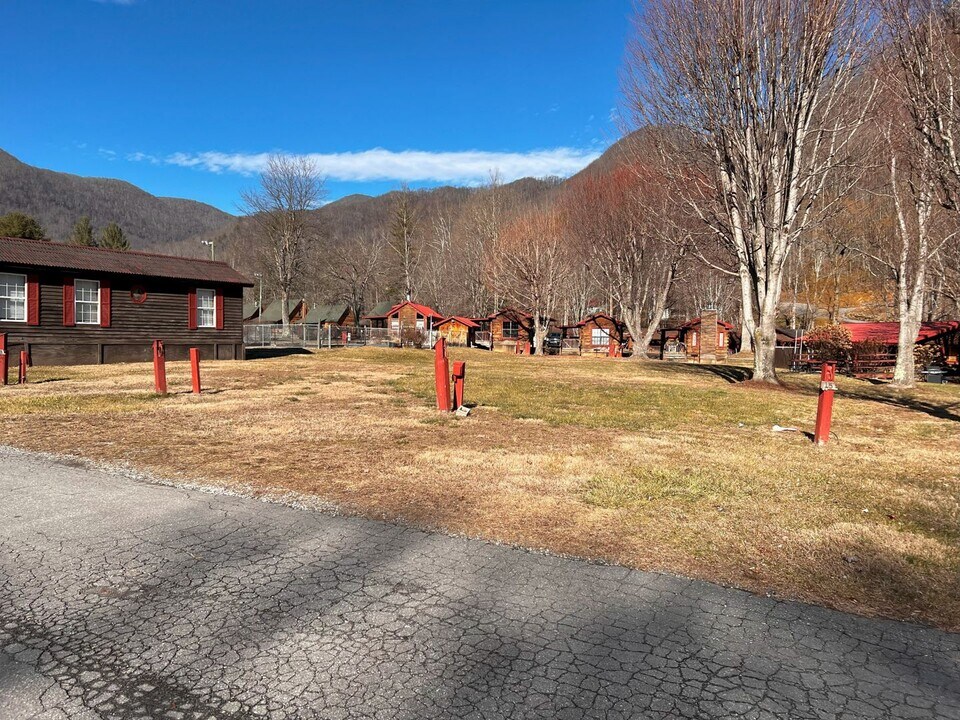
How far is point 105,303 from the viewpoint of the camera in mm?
22703

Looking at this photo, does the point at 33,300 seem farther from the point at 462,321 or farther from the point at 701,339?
the point at 701,339

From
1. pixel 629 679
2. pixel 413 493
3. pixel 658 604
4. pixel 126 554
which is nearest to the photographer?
pixel 629 679

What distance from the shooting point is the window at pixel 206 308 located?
2577 cm

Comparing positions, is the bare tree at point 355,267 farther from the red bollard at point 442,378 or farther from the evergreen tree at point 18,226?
the red bollard at point 442,378

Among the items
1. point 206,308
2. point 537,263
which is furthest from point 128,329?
point 537,263

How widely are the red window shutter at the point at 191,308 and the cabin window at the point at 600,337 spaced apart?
1316 inches

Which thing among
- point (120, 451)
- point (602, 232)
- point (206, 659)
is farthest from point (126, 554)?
point (602, 232)

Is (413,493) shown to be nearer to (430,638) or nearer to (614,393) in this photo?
(430,638)

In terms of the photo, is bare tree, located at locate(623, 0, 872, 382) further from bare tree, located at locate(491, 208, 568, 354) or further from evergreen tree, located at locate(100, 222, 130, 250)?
evergreen tree, located at locate(100, 222, 130, 250)

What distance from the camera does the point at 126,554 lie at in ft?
11.7

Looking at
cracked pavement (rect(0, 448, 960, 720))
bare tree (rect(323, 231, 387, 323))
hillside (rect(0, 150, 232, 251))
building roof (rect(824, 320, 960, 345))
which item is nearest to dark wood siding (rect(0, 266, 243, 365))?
cracked pavement (rect(0, 448, 960, 720))

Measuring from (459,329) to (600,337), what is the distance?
13.0 meters

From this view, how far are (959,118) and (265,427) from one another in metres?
16.4

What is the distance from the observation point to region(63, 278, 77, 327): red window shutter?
21.6m
